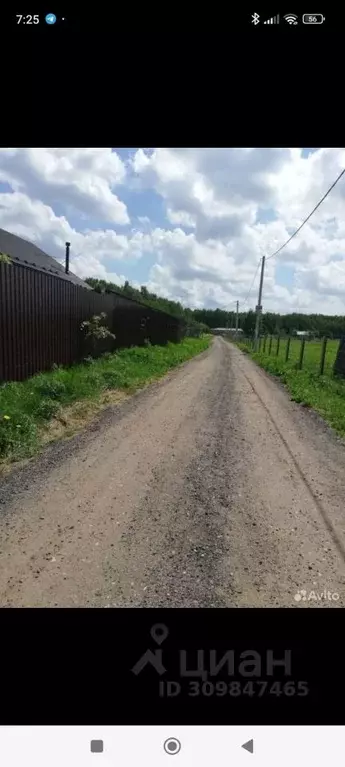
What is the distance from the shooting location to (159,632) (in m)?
0.89

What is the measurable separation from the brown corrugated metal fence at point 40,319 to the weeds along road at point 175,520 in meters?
2.24

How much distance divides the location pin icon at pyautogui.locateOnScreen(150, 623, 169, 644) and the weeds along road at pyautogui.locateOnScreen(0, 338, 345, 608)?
47 centimetres

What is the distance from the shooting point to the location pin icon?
2.90ft

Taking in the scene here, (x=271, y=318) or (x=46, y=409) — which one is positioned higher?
(x=271, y=318)

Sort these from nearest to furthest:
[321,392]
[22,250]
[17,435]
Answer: [17,435], [321,392], [22,250]

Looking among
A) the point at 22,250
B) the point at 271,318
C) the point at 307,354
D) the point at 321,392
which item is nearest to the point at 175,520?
the point at 321,392

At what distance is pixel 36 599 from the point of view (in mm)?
1789
